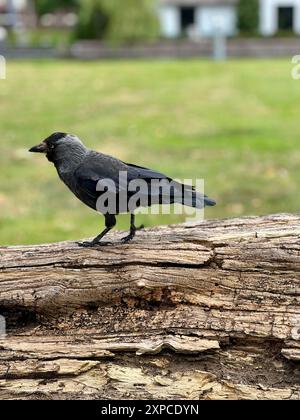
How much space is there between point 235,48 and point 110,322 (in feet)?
126

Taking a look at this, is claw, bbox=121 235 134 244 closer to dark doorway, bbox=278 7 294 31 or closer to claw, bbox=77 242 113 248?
claw, bbox=77 242 113 248

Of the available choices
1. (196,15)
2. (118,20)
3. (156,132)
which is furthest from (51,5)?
(156,132)

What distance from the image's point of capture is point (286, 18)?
54000 millimetres

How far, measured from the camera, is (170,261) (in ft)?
14.8

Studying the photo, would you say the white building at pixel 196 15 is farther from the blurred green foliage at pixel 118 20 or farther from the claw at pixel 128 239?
the claw at pixel 128 239

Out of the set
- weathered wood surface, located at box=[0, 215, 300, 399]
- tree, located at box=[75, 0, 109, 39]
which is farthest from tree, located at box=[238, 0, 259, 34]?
weathered wood surface, located at box=[0, 215, 300, 399]

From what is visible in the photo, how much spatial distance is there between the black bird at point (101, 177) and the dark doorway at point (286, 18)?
51.1 m

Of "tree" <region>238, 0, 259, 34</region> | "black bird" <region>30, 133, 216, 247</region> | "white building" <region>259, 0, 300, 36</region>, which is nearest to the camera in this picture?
"black bird" <region>30, 133, 216, 247</region>

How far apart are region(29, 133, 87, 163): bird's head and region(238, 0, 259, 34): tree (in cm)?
4684

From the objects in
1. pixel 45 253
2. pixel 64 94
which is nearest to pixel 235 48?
pixel 64 94

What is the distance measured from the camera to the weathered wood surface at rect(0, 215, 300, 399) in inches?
164

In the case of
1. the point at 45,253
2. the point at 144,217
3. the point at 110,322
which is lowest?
the point at 144,217

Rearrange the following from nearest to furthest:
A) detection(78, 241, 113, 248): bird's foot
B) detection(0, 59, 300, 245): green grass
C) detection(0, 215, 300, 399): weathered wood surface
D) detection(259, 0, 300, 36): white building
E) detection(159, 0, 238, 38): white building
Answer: detection(0, 215, 300, 399): weathered wood surface
detection(78, 241, 113, 248): bird's foot
detection(0, 59, 300, 245): green grass
detection(259, 0, 300, 36): white building
detection(159, 0, 238, 38): white building
